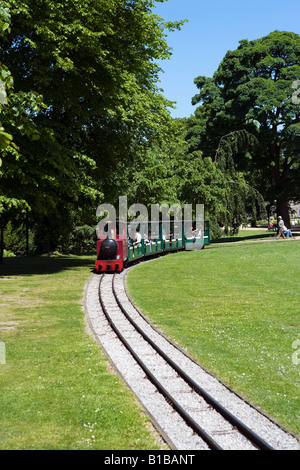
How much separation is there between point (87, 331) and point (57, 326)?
0.91 metres

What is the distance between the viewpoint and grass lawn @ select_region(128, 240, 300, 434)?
795cm

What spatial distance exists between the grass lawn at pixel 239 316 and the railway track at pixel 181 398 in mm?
328

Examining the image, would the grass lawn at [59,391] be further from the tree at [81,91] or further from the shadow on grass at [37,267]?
the shadow on grass at [37,267]

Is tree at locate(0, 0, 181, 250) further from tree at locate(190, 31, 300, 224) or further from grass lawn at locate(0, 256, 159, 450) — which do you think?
tree at locate(190, 31, 300, 224)

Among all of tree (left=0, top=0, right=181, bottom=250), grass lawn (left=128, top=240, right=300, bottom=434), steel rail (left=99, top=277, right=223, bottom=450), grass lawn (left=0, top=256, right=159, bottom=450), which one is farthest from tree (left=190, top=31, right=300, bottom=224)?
steel rail (left=99, top=277, right=223, bottom=450)

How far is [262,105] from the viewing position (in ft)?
130

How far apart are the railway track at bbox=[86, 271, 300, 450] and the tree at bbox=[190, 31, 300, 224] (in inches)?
1275

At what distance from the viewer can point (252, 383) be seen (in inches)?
312

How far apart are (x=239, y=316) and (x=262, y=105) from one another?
30.7 meters
